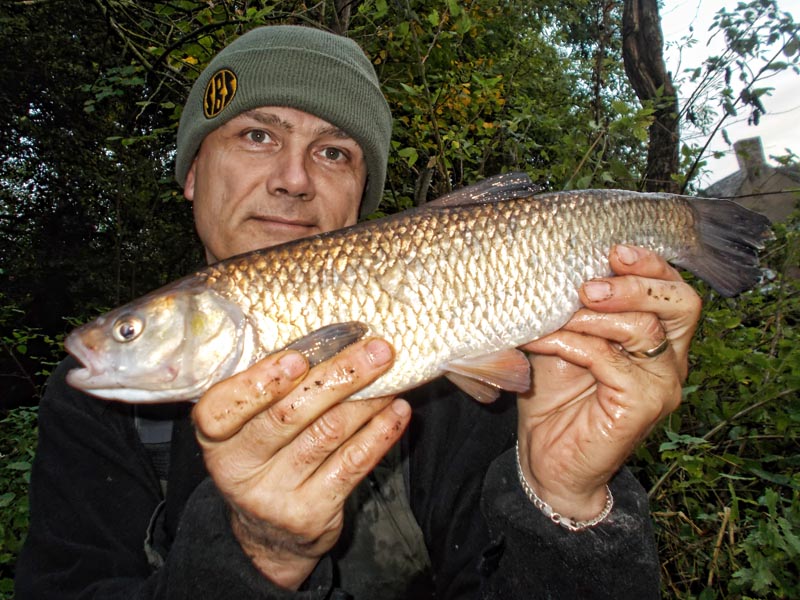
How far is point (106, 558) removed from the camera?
5.85ft

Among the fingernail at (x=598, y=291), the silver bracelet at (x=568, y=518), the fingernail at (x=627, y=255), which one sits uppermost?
the fingernail at (x=627, y=255)

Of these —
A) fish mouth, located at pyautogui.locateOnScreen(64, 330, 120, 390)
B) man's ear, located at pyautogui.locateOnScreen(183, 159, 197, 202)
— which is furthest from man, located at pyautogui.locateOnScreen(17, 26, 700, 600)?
fish mouth, located at pyautogui.locateOnScreen(64, 330, 120, 390)

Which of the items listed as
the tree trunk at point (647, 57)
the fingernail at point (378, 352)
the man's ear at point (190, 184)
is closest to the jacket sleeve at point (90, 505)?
the fingernail at point (378, 352)

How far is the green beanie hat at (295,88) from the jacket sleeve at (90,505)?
1.24 meters

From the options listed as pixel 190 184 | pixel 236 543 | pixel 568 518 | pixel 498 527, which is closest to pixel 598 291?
pixel 568 518

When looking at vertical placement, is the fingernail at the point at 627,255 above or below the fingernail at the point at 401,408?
above

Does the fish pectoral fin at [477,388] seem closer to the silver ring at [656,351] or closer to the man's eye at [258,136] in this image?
the silver ring at [656,351]

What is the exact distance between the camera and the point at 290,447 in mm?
1385

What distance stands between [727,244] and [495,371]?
35.5 inches

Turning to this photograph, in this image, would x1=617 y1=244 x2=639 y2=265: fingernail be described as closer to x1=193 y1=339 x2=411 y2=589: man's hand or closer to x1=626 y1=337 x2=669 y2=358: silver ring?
x1=626 y1=337 x2=669 y2=358: silver ring

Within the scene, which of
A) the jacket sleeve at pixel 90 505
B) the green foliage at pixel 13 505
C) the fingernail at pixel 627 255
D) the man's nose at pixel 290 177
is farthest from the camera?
the green foliage at pixel 13 505

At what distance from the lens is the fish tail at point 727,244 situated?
1.75 metres

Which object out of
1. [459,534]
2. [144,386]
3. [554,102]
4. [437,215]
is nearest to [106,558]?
[144,386]

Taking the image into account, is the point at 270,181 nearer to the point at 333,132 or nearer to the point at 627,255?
the point at 333,132
